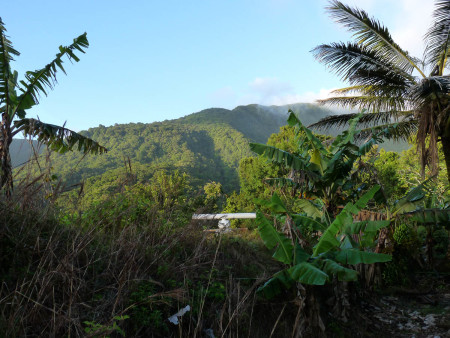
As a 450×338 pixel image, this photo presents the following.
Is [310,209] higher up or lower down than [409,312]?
higher up

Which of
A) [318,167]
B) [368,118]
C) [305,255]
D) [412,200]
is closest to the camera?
[305,255]

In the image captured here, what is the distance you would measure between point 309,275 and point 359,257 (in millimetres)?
1042

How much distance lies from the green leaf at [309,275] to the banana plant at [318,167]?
12.3 ft

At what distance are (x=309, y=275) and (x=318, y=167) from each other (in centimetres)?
456

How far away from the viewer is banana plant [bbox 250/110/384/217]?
26.6 feet

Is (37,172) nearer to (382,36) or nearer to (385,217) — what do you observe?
(385,217)

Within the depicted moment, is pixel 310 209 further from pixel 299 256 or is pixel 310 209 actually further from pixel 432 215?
pixel 299 256

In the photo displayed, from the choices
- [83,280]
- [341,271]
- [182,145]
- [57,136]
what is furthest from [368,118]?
[182,145]

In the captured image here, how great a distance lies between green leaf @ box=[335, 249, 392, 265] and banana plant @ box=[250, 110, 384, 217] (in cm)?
300

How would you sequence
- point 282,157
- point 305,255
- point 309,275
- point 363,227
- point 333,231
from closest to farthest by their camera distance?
1. point 309,275
2. point 333,231
3. point 305,255
4. point 363,227
5. point 282,157

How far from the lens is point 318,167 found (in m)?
8.41

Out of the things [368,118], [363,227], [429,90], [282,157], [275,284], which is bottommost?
[275,284]

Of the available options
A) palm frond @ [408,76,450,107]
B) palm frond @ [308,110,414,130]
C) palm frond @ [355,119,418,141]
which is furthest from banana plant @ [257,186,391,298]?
palm frond @ [308,110,414,130]

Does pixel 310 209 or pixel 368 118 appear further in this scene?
pixel 368 118
